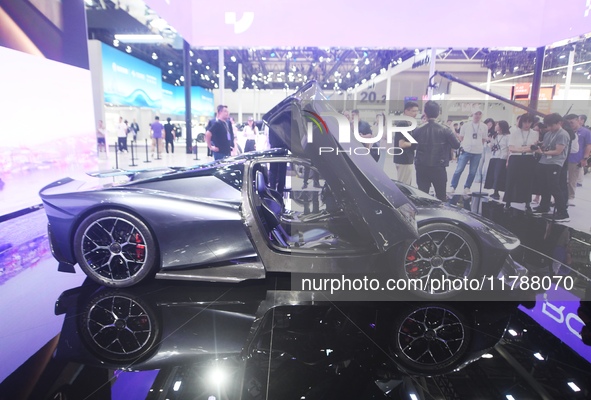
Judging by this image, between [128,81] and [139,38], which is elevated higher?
[139,38]

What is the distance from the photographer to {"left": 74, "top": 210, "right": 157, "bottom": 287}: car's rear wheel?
2.66 metres

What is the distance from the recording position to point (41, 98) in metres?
5.26

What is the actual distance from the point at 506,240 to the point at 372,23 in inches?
181

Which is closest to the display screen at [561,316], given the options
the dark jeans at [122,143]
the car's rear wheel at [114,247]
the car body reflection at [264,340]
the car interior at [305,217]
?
the car body reflection at [264,340]

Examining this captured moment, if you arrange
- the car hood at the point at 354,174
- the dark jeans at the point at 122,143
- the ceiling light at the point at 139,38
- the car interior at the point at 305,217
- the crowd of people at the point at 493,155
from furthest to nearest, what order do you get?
the dark jeans at the point at 122,143 → the ceiling light at the point at 139,38 → the crowd of people at the point at 493,155 → the car interior at the point at 305,217 → the car hood at the point at 354,174

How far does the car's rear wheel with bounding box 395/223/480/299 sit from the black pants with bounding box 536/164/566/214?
2137mm

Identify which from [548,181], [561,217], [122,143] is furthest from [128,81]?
[561,217]

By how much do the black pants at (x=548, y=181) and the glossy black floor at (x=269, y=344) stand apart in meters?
1.53

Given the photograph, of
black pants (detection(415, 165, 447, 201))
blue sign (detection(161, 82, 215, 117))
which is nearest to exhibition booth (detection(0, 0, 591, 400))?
black pants (detection(415, 165, 447, 201))

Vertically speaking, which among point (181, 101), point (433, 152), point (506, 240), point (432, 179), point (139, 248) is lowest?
point (139, 248)

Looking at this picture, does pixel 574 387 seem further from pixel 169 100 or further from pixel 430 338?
pixel 169 100

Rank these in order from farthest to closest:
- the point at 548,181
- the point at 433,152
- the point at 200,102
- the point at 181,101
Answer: the point at 181,101 → the point at 200,102 → the point at 548,181 → the point at 433,152

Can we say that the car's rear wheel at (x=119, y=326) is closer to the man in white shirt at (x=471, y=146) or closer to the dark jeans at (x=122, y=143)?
the man in white shirt at (x=471, y=146)

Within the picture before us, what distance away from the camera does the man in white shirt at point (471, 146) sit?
3.48 m
